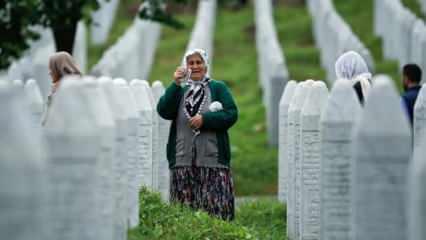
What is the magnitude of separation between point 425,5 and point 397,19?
14.4 ft

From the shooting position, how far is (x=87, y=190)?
8305mm

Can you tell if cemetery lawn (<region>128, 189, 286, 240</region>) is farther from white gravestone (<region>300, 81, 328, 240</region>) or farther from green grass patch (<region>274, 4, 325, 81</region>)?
green grass patch (<region>274, 4, 325, 81</region>)

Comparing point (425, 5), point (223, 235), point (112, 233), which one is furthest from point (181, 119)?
point (425, 5)

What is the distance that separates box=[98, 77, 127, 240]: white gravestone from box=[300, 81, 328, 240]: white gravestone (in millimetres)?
2226

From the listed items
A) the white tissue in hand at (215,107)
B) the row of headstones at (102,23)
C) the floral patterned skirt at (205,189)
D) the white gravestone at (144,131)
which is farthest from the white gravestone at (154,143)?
the row of headstones at (102,23)

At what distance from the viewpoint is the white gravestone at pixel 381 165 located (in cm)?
842

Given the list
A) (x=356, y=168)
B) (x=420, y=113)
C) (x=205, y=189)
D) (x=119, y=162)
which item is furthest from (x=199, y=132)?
(x=356, y=168)

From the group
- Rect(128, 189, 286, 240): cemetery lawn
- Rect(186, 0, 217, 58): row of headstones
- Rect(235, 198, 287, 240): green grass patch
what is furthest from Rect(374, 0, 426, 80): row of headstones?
Rect(128, 189, 286, 240): cemetery lawn

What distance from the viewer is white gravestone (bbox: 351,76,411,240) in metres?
8.42

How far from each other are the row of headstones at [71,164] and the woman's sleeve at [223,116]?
222cm

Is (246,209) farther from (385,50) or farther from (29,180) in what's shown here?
(385,50)

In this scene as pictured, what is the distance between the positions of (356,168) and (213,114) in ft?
16.7

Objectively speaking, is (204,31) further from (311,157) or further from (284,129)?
(311,157)

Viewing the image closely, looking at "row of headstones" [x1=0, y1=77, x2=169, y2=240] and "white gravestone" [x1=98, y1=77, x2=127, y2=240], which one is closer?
"row of headstones" [x1=0, y1=77, x2=169, y2=240]
